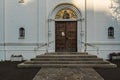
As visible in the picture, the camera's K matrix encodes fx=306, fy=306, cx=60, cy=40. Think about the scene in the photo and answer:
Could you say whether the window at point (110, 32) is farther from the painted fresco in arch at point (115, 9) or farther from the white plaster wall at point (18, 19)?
the white plaster wall at point (18, 19)

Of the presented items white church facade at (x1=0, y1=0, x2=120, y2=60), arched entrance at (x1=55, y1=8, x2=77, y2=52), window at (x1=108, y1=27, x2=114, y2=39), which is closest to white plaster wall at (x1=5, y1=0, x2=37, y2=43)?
white church facade at (x1=0, y1=0, x2=120, y2=60)

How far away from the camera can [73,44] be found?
24047 millimetres

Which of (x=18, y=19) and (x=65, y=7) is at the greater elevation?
(x=65, y=7)

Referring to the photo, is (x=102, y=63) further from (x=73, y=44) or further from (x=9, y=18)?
(x=9, y=18)

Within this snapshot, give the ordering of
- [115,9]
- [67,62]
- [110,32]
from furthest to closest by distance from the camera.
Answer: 1. [110,32]
2. [115,9]
3. [67,62]

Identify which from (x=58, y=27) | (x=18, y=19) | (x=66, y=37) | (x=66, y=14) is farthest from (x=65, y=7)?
(x=18, y=19)

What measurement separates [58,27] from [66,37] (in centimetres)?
102

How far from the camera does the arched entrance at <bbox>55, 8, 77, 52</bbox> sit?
24.1m

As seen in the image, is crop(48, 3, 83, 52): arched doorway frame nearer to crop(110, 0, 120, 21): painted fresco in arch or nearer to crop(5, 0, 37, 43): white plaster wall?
crop(5, 0, 37, 43): white plaster wall

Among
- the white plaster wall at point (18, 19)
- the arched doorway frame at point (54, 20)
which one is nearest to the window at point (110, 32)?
the arched doorway frame at point (54, 20)

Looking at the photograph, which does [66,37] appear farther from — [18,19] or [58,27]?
[18,19]

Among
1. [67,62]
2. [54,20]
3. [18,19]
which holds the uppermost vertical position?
[18,19]

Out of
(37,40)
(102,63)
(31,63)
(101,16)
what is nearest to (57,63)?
(31,63)

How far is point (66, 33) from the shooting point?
24.1m
